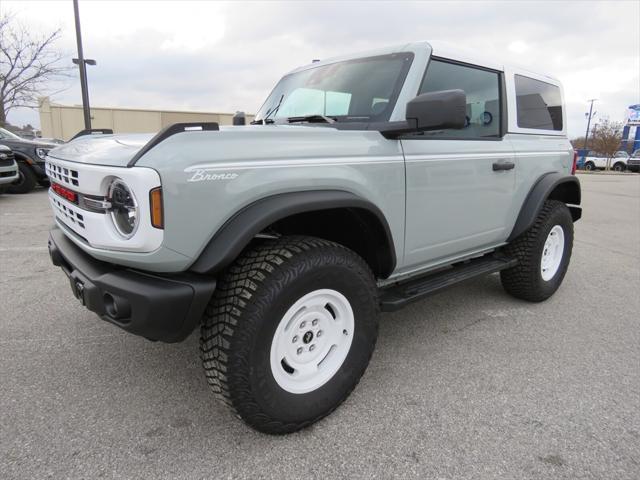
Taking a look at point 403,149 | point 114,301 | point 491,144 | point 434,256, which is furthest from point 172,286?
point 491,144

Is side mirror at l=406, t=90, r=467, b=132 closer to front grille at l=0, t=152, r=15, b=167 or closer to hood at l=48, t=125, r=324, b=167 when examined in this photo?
hood at l=48, t=125, r=324, b=167

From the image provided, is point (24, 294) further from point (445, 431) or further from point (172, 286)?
point (445, 431)

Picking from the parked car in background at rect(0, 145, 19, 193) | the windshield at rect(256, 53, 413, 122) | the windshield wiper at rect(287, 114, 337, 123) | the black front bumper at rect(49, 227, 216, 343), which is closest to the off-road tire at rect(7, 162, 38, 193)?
the parked car in background at rect(0, 145, 19, 193)

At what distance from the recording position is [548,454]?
76.8 inches

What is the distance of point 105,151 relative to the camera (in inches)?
75.2

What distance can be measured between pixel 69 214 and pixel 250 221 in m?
1.04

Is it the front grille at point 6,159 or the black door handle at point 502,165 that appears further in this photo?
the front grille at point 6,159

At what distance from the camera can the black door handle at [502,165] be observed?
2980mm

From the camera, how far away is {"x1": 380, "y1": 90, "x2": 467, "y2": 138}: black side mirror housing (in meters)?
2.00

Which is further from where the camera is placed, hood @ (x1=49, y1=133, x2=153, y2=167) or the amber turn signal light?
hood @ (x1=49, y1=133, x2=153, y2=167)

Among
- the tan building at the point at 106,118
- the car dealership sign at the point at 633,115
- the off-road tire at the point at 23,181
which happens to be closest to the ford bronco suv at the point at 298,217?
the off-road tire at the point at 23,181

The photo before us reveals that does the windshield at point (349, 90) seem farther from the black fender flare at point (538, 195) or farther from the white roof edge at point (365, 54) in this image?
the black fender flare at point (538, 195)

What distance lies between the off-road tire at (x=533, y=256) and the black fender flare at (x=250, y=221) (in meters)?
2.19

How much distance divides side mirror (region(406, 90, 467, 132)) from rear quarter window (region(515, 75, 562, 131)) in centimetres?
161
